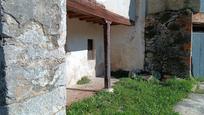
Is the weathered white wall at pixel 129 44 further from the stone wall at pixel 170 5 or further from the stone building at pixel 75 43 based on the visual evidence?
the stone wall at pixel 170 5

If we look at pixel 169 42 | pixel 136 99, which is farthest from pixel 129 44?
pixel 136 99

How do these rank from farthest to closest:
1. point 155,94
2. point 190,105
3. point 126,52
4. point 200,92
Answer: point 126,52 < point 200,92 < point 155,94 < point 190,105

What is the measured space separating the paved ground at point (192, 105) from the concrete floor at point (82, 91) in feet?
7.17

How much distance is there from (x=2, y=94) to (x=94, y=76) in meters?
8.96

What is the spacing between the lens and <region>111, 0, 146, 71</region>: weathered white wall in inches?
424

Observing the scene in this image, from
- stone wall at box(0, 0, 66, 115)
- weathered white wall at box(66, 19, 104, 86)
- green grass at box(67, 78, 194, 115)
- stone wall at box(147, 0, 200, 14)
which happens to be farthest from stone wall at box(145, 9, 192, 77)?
stone wall at box(0, 0, 66, 115)

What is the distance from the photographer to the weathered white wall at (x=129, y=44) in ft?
35.3

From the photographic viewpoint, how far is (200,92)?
8.37 m

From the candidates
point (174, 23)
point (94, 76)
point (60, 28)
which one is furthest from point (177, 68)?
point (60, 28)

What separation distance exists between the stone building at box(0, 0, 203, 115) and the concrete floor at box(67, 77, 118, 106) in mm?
398

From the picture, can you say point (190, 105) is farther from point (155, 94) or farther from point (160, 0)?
point (160, 0)

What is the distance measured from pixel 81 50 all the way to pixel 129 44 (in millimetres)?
2351

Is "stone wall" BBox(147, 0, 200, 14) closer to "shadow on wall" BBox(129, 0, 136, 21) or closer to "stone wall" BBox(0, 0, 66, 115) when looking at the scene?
"shadow on wall" BBox(129, 0, 136, 21)

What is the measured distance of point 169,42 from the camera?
33.7 ft
